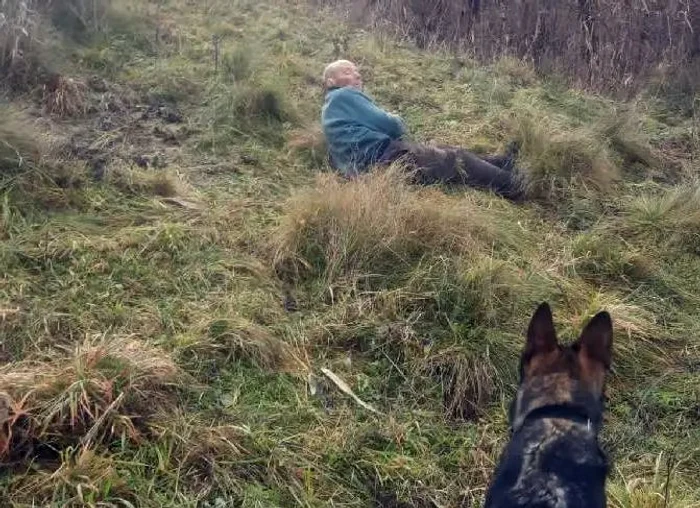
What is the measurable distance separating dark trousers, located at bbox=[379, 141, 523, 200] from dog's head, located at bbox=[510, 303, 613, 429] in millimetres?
2506

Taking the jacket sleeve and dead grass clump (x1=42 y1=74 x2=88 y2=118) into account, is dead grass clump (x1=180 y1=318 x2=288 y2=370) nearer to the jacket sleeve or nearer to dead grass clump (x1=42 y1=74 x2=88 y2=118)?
the jacket sleeve

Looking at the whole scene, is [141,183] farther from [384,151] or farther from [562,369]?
[562,369]

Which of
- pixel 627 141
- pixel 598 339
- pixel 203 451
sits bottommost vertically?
pixel 203 451

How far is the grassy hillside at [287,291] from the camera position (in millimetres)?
2730

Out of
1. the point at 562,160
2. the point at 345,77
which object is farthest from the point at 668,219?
the point at 345,77

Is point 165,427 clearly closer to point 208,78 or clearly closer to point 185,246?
point 185,246

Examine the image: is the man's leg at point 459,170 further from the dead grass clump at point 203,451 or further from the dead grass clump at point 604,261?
the dead grass clump at point 203,451

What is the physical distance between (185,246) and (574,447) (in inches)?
95.8

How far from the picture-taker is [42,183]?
4.22 m

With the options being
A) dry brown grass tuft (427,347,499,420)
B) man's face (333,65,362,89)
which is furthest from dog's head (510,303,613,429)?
man's face (333,65,362,89)

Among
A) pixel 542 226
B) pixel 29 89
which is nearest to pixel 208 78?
pixel 29 89

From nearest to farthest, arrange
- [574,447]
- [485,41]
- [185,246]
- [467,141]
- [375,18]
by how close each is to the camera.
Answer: [574,447] → [185,246] → [467,141] → [485,41] → [375,18]

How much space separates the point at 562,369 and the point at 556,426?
0.22 m

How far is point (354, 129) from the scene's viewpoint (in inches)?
208
